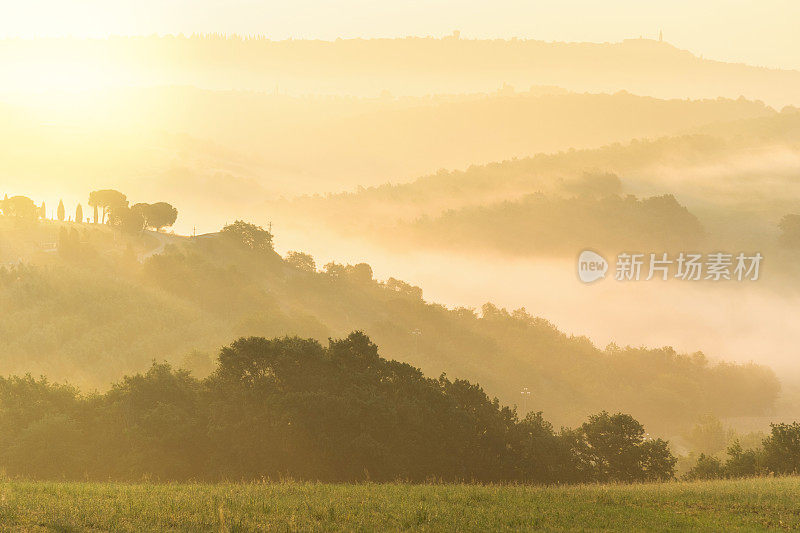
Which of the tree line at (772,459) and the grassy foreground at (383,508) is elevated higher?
the tree line at (772,459)

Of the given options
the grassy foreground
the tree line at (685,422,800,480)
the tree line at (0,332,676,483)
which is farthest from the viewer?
the tree line at (685,422,800,480)

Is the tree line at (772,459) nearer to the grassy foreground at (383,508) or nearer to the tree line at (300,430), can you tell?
the tree line at (300,430)

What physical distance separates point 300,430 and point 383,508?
24.9 meters

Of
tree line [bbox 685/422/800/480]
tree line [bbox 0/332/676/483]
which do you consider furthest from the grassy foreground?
tree line [bbox 685/422/800/480]

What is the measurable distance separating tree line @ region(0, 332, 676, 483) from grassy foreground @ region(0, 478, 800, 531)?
13.5m

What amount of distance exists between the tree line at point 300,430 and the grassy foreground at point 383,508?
1350 cm

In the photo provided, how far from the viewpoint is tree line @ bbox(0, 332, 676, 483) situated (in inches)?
2160

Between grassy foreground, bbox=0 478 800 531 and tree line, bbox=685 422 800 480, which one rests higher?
tree line, bbox=685 422 800 480

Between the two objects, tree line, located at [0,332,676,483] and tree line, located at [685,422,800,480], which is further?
tree line, located at [685,422,800,480]

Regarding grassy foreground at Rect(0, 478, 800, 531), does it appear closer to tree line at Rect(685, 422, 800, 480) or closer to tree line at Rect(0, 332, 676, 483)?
tree line at Rect(0, 332, 676, 483)

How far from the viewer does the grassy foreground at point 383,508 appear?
28875mm

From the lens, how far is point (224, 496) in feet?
112

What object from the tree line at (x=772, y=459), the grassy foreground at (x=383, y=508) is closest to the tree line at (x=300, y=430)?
the tree line at (x=772, y=459)

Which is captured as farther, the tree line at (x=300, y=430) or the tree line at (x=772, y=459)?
the tree line at (x=772, y=459)
